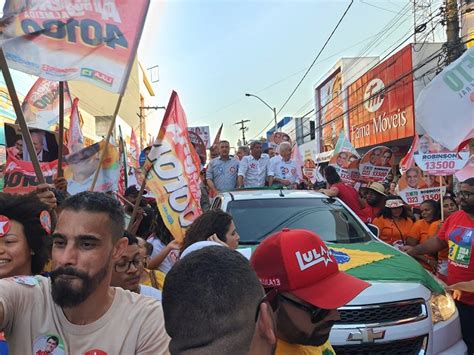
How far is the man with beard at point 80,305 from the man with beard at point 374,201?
554cm

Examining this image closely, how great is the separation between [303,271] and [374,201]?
536 centimetres

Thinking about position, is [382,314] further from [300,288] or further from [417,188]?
[417,188]

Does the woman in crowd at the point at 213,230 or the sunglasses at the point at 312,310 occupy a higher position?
the woman in crowd at the point at 213,230

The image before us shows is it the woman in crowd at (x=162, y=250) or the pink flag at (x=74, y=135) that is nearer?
the woman in crowd at (x=162, y=250)

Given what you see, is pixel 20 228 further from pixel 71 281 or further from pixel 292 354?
pixel 292 354

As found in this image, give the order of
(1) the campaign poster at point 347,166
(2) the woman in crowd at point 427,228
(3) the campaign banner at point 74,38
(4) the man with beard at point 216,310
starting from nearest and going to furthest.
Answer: (4) the man with beard at point 216,310 → (3) the campaign banner at point 74,38 → (2) the woman in crowd at point 427,228 → (1) the campaign poster at point 347,166

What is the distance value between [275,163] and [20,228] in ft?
26.3

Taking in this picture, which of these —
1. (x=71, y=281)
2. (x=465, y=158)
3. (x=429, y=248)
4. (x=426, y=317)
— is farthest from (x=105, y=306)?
(x=465, y=158)

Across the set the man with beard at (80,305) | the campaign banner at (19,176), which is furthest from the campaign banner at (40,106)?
the man with beard at (80,305)

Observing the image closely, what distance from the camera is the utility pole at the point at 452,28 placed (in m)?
12.1

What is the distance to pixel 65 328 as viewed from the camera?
1.64 metres

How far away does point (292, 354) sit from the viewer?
5.94 ft

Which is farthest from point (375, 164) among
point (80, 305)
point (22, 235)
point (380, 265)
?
point (80, 305)

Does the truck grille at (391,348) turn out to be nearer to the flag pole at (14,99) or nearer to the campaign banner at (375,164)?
the flag pole at (14,99)
